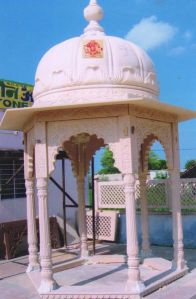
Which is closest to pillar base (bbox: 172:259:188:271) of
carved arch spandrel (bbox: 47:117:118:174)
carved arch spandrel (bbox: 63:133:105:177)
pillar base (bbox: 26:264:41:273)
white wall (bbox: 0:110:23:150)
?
pillar base (bbox: 26:264:41:273)

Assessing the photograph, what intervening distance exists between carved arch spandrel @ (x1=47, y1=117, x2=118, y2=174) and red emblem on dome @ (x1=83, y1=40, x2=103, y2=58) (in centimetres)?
100

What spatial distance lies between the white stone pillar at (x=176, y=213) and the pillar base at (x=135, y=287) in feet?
4.40

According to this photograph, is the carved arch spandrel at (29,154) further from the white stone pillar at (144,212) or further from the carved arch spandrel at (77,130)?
the white stone pillar at (144,212)

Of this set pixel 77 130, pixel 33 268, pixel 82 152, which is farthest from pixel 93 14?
pixel 33 268

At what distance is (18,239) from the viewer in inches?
361

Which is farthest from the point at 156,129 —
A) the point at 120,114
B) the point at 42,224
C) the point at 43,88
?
the point at 42,224

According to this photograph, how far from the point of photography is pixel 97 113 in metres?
6.03

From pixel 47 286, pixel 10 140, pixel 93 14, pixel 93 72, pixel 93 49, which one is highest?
pixel 93 14

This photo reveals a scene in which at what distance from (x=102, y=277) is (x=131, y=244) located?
1.34 meters

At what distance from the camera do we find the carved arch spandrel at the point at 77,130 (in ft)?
19.6

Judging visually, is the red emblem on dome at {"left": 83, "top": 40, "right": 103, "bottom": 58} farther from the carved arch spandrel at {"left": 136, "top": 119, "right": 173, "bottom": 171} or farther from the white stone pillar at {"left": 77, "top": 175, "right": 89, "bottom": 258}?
the white stone pillar at {"left": 77, "top": 175, "right": 89, "bottom": 258}

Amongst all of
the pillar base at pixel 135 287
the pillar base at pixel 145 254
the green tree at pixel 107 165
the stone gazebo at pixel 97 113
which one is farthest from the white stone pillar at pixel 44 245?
the green tree at pixel 107 165

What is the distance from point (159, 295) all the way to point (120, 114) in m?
2.69

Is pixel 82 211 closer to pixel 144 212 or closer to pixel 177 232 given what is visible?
pixel 144 212
